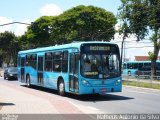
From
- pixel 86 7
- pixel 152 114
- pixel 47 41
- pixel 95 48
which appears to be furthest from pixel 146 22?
pixel 152 114

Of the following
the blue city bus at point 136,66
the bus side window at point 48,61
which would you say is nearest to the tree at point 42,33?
the blue city bus at point 136,66

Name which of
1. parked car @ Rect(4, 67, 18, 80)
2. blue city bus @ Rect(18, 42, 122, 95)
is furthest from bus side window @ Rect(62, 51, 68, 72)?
parked car @ Rect(4, 67, 18, 80)

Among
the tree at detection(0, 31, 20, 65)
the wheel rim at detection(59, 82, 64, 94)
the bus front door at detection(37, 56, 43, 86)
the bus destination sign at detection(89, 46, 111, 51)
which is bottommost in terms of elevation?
the wheel rim at detection(59, 82, 64, 94)

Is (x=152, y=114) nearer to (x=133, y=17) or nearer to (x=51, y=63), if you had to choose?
(x=51, y=63)

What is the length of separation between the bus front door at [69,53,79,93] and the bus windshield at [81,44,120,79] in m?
0.53

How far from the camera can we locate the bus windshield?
19297mm

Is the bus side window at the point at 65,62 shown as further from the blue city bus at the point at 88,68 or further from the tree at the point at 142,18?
the tree at the point at 142,18

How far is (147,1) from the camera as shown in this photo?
51.2 metres

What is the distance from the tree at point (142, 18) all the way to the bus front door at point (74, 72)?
30.0 metres

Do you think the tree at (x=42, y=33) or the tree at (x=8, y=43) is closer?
the tree at (x=42, y=33)

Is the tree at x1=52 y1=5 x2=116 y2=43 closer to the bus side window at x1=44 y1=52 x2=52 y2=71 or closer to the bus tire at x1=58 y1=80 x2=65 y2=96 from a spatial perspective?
the bus side window at x1=44 y1=52 x2=52 y2=71

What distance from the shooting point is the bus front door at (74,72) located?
1970 centimetres

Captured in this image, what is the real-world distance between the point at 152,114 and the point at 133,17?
125ft

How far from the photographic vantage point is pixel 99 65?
63.8 ft
